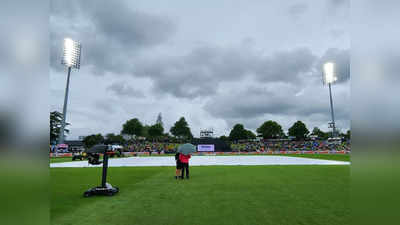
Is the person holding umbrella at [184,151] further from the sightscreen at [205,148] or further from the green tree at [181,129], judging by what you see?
the green tree at [181,129]

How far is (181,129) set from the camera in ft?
362

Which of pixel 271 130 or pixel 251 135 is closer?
pixel 271 130

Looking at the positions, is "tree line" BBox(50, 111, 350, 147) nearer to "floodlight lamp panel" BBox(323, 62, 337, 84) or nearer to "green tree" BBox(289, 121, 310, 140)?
"green tree" BBox(289, 121, 310, 140)

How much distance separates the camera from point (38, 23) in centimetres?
164

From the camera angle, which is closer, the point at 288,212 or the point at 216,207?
the point at 288,212

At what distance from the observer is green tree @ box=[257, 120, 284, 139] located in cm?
11900

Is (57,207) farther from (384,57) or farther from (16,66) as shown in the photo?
(384,57)

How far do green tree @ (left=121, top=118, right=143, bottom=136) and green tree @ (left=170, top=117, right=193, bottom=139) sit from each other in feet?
51.8

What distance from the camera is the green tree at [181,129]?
109938mm

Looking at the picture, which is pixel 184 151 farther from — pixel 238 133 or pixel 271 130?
pixel 271 130

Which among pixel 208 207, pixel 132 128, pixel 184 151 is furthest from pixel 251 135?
pixel 208 207

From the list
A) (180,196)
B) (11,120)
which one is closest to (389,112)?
(11,120)

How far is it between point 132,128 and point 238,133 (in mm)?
54946

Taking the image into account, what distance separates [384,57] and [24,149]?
233 centimetres
